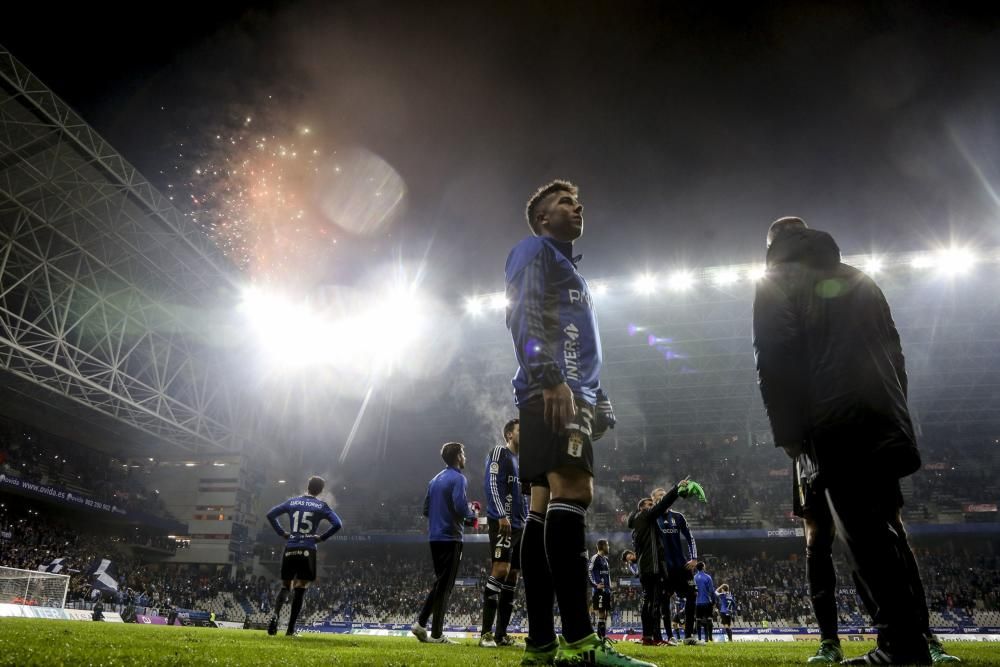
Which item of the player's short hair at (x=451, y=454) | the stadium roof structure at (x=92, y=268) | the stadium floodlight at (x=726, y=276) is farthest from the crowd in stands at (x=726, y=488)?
the player's short hair at (x=451, y=454)

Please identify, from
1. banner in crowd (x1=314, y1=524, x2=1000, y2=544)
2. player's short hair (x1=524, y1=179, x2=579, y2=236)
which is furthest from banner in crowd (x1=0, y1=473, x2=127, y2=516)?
player's short hair (x1=524, y1=179, x2=579, y2=236)

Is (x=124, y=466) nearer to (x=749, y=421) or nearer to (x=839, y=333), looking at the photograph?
(x=749, y=421)

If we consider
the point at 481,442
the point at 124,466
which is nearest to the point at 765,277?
the point at 481,442

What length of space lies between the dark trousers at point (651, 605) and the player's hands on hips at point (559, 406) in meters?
5.98

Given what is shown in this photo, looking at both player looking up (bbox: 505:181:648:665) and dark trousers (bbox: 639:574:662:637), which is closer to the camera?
player looking up (bbox: 505:181:648:665)

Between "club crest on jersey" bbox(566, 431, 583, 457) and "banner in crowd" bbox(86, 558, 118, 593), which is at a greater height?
"club crest on jersey" bbox(566, 431, 583, 457)

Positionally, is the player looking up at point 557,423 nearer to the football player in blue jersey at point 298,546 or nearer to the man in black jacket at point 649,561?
the man in black jacket at point 649,561

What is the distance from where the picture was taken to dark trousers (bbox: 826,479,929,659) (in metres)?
2.65

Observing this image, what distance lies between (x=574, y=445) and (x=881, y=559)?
1.49 m

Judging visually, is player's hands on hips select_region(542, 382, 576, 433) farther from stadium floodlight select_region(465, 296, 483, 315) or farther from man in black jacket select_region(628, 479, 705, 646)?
stadium floodlight select_region(465, 296, 483, 315)

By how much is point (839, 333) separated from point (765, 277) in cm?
62

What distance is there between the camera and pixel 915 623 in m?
2.68

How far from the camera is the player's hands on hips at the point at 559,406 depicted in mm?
2719

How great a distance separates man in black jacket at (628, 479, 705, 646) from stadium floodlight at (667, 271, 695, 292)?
708 inches
